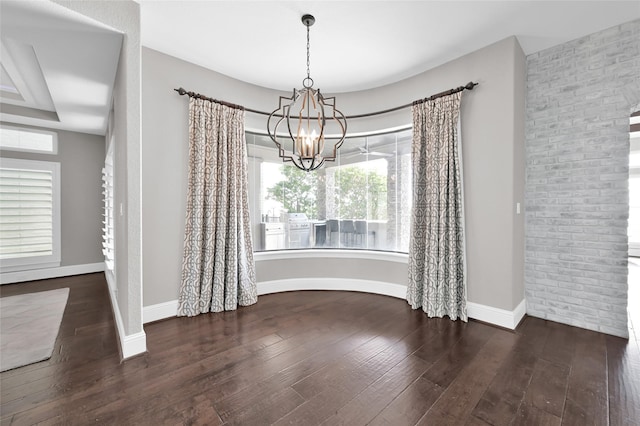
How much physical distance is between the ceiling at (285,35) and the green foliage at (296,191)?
1.31 metres

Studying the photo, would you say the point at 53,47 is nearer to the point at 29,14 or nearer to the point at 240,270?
the point at 29,14

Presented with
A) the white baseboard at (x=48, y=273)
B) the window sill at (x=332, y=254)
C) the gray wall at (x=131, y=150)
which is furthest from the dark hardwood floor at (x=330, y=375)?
the white baseboard at (x=48, y=273)

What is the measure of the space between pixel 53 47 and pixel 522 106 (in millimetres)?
4544

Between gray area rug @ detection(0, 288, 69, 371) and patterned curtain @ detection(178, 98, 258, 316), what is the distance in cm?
115

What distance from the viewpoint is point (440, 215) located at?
10.3ft

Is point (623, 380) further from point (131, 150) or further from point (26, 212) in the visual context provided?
point (26, 212)

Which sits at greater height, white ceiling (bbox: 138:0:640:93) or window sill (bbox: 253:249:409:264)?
white ceiling (bbox: 138:0:640:93)

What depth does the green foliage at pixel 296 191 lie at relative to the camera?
4.15 m

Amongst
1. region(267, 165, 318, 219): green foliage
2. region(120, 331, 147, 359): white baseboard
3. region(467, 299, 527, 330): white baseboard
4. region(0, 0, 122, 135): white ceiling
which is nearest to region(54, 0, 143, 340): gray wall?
region(120, 331, 147, 359): white baseboard

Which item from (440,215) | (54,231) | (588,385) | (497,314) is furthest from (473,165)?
(54,231)

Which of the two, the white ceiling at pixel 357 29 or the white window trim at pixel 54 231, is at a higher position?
the white ceiling at pixel 357 29

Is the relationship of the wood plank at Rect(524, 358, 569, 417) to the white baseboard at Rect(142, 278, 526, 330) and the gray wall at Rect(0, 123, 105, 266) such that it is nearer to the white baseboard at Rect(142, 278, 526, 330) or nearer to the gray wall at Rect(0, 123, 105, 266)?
the white baseboard at Rect(142, 278, 526, 330)

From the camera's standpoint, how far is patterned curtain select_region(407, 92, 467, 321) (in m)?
3.07

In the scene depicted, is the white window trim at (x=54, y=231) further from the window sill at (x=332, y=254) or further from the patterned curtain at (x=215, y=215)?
the window sill at (x=332, y=254)
